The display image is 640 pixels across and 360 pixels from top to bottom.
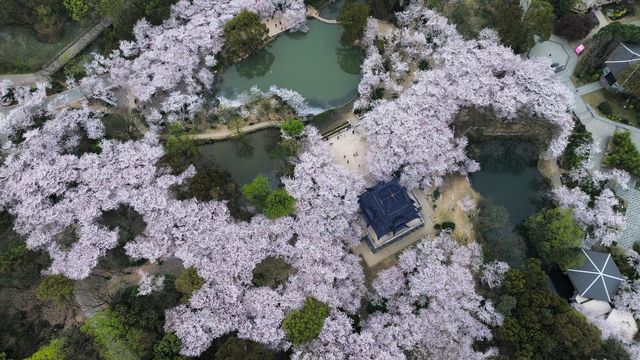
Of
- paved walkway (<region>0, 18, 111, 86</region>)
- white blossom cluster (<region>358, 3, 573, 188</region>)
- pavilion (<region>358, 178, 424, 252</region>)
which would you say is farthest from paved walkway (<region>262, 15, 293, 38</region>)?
pavilion (<region>358, 178, 424, 252</region>)

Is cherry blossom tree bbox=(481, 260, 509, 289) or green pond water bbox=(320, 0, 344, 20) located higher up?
green pond water bbox=(320, 0, 344, 20)

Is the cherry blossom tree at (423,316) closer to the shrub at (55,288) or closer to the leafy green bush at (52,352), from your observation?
the leafy green bush at (52,352)

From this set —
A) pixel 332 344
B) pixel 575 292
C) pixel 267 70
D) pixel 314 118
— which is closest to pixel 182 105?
pixel 267 70

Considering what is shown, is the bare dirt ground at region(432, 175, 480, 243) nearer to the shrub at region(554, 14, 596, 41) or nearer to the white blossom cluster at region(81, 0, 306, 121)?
the shrub at region(554, 14, 596, 41)

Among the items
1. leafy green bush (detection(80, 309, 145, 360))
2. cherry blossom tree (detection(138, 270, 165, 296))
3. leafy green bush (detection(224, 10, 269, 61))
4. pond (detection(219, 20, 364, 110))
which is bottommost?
leafy green bush (detection(80, 309, 145, 360))

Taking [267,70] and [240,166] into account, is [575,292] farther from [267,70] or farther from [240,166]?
[267,70]

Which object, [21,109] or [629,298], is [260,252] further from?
[629,298]

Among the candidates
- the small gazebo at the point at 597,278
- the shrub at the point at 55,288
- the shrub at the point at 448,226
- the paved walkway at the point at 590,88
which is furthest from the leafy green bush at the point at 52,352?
the paved walkway at the point at 590,88
